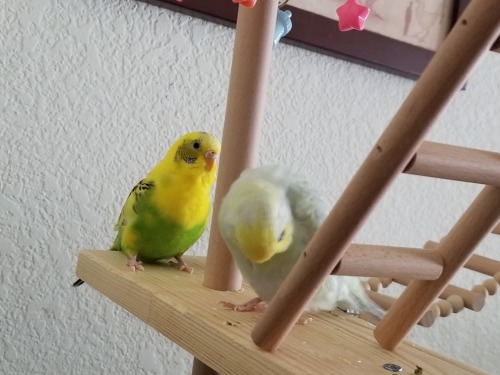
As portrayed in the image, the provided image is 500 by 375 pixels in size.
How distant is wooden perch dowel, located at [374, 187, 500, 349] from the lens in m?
0.37

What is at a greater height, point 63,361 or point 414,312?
point 414,312

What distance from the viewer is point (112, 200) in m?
0.80

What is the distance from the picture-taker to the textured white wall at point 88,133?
738mm

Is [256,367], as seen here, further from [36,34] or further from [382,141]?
[36,34]

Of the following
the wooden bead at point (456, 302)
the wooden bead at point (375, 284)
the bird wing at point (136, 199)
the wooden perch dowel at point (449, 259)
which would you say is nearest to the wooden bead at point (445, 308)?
the wooden bead at point (456, 302)

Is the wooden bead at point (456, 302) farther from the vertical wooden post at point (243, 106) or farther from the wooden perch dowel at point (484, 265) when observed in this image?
the vertical wooden post at point (243, 106)

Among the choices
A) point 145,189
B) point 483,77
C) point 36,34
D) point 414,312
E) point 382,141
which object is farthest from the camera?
point 483,77

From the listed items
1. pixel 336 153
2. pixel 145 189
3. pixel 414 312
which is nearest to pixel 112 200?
pixel 145 189

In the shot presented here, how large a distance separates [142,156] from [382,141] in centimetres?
55

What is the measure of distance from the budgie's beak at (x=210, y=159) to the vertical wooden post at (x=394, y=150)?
0.25 m

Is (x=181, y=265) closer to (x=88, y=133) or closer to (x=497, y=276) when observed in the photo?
(x=88, y=133)

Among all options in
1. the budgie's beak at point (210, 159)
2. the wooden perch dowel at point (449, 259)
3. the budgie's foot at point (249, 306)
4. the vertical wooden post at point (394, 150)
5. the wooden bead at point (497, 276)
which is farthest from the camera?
the wooden bead at point (497, 276)

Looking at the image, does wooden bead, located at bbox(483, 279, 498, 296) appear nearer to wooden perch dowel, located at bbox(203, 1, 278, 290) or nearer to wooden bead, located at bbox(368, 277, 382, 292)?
wooden bead, located at bbox(368, 277, 382, 292)

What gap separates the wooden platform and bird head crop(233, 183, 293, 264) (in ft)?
0.20
